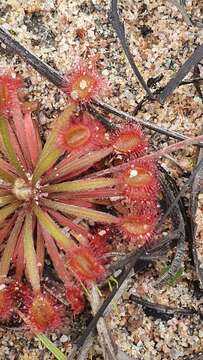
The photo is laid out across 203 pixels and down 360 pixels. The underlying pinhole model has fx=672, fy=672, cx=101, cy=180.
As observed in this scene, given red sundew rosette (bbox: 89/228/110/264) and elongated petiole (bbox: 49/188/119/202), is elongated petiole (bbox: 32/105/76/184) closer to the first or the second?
elongated petiole (bbox: 49/188/119/202)

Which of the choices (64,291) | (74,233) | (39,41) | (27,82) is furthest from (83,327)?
(39,41)

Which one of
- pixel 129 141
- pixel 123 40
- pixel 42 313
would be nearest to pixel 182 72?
pixel 123 40

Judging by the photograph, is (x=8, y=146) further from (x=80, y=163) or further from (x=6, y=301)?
(x=6, y=301)

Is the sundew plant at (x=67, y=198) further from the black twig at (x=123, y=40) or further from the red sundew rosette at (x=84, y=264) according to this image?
the black twig at (x=123, y=40)

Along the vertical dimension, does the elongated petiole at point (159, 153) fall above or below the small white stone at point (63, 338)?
above

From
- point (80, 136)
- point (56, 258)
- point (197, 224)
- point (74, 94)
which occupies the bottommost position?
point (56, 258)

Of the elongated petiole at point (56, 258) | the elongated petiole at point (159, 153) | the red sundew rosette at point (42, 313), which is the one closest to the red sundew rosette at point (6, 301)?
the red sundew rosette at point (42, 313)

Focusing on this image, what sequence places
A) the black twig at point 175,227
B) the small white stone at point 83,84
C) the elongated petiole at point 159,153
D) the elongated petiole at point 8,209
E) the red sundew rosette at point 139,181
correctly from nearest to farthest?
the elongated petiole at point 159,153
the red sundew rosette at point 139,181
the small white stone at point 83,84
the elongated petiole at point 8,209
the black twig at point 175,227

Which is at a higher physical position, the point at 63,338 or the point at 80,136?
the point at 80,136
